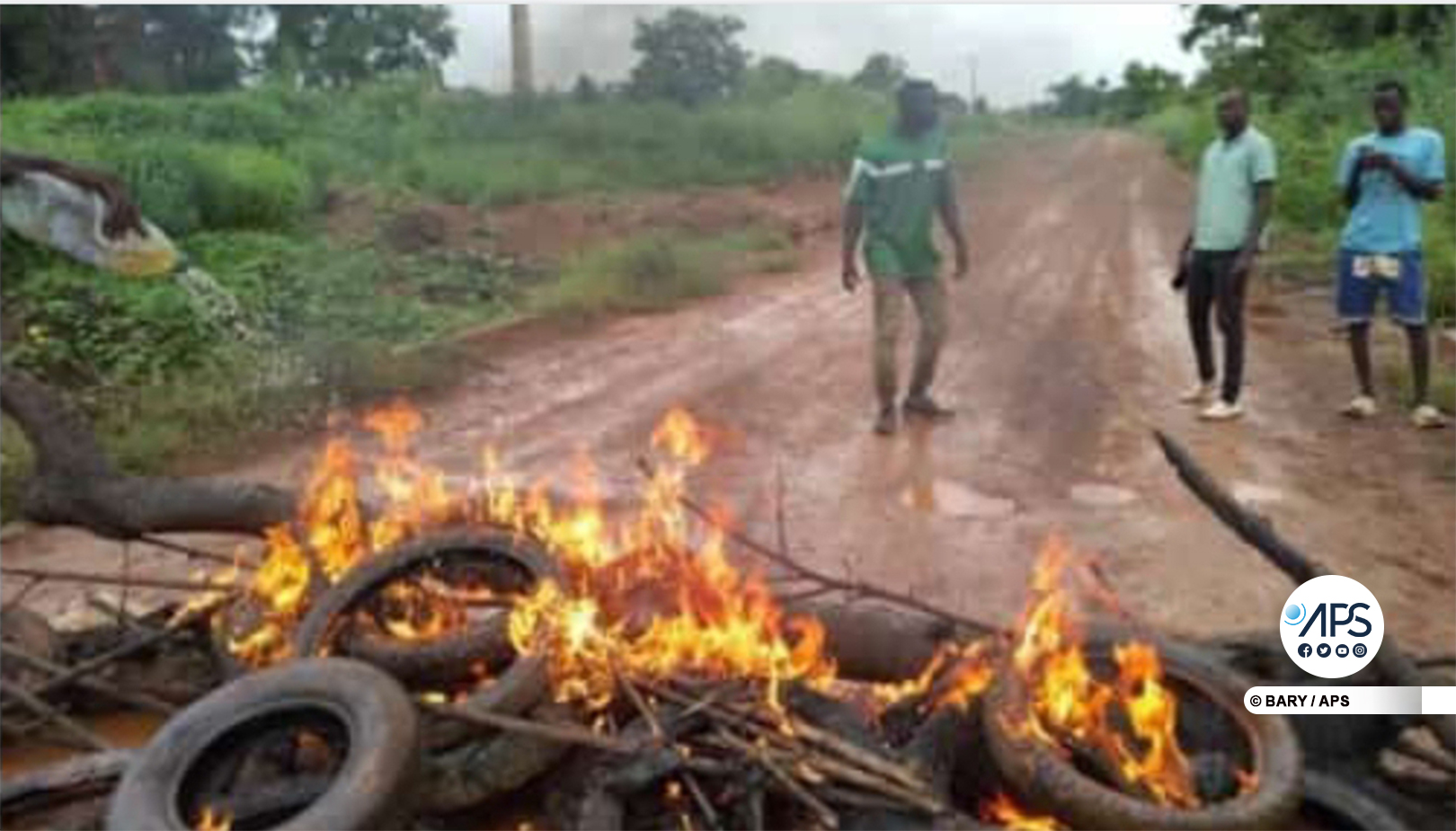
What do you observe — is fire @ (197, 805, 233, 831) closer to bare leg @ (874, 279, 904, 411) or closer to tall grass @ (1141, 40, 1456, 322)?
bare leg @ (874, 279, 904, 411)

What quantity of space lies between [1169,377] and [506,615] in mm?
6999

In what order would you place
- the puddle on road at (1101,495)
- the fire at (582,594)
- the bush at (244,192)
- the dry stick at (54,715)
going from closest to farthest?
the fire at (582,594)
the dry stick at (54,715)
the puddle on road at (1101,495)
the bush at (244,192)

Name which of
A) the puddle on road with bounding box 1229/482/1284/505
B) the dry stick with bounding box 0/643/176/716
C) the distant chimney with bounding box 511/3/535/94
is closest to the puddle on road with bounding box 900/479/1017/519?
the puddle on road with bounding box 1229/482/1284/505

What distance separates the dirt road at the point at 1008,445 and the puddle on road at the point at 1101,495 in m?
0.02

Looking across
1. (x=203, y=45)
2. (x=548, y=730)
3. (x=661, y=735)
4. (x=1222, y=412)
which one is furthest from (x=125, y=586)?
(x=203, y=45)

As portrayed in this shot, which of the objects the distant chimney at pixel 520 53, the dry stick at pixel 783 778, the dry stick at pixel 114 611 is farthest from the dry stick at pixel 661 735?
the distant chimney at pixel 520 53

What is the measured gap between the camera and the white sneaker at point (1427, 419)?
7.84m

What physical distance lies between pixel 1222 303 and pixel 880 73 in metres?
45.4

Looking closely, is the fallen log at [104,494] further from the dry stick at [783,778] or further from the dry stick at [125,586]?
the dry stick at [783,778]

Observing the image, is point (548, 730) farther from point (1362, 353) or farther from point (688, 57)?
point (688, 57)

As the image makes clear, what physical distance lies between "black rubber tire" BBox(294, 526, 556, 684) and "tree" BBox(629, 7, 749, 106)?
29591mm

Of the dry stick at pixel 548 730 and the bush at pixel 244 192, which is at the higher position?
the bush at pixel 244 192

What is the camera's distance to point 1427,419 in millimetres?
7836

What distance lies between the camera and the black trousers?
8109 mm
